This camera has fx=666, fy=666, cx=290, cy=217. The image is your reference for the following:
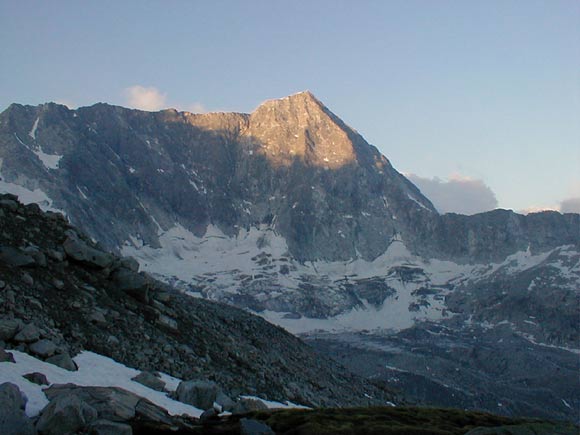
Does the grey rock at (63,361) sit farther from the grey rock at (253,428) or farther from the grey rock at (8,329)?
the grey rock at (253,428)

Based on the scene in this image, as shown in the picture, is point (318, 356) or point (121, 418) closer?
point (121, 418)

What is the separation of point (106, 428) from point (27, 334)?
15005 millimetres

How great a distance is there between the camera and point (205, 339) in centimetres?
7406

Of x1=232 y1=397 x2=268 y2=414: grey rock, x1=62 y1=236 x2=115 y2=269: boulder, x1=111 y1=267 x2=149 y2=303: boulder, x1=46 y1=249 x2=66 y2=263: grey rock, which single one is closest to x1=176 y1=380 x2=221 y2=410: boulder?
x1=232 y1=397 x2=268 y2=414: grey rock

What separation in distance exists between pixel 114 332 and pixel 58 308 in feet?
16.9

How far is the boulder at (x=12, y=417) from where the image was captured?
93.7 ft

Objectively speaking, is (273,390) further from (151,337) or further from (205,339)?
(151,337)

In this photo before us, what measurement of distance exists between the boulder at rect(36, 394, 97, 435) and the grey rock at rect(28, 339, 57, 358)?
11875 mm

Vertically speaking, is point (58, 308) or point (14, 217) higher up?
point (14, 217)

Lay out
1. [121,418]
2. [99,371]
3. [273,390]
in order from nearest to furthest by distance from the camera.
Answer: [121,418] → [99,371] → [273,390]

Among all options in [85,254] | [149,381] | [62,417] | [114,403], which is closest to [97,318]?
[149,381]

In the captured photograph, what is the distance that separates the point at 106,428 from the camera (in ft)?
100

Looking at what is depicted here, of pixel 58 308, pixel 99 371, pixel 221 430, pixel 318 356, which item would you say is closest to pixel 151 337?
pixel 58 308

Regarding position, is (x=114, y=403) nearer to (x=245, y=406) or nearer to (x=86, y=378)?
(x=86, y=378)
